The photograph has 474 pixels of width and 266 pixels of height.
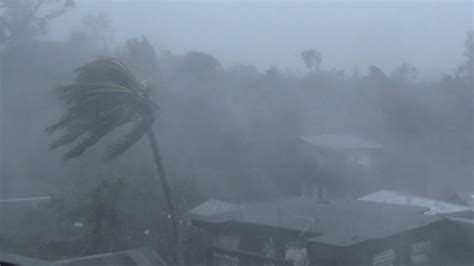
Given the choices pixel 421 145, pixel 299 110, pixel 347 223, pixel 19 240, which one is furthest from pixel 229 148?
pixel 347 223

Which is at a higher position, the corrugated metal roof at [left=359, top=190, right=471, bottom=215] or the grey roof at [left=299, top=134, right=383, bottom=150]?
the grey roof at [left=299, top=134, right=383, bottom=150]

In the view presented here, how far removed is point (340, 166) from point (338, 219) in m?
11.9

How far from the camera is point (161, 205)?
1453 cm

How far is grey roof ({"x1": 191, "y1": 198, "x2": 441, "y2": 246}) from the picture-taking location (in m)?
11.2

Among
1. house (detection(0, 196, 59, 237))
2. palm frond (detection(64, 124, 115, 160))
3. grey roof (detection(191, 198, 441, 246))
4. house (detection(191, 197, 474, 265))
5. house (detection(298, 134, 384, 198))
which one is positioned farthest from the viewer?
house (detection(298, 134, 384, 198))

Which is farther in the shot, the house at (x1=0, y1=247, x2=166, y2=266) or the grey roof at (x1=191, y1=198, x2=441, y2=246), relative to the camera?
the house at (x1=0, y1=247, x2=166, y2=266)

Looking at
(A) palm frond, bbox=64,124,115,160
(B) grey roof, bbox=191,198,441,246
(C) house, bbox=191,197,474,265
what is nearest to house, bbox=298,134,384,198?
(B) grey roof, bbox=191,198,441,246

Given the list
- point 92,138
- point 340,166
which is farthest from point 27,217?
point 92,138

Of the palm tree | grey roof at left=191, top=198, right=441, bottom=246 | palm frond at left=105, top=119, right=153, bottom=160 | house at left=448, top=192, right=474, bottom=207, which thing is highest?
the palm tree

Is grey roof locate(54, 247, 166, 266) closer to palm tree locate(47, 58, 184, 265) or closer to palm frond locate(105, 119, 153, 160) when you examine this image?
palm frond locate(105, 119, 153, 160)

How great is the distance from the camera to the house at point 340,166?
2367 centimetres

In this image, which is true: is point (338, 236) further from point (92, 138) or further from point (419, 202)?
point (419, 202)

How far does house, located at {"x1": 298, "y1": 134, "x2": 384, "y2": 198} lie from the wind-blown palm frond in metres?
14.5

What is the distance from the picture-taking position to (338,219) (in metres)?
12.8
